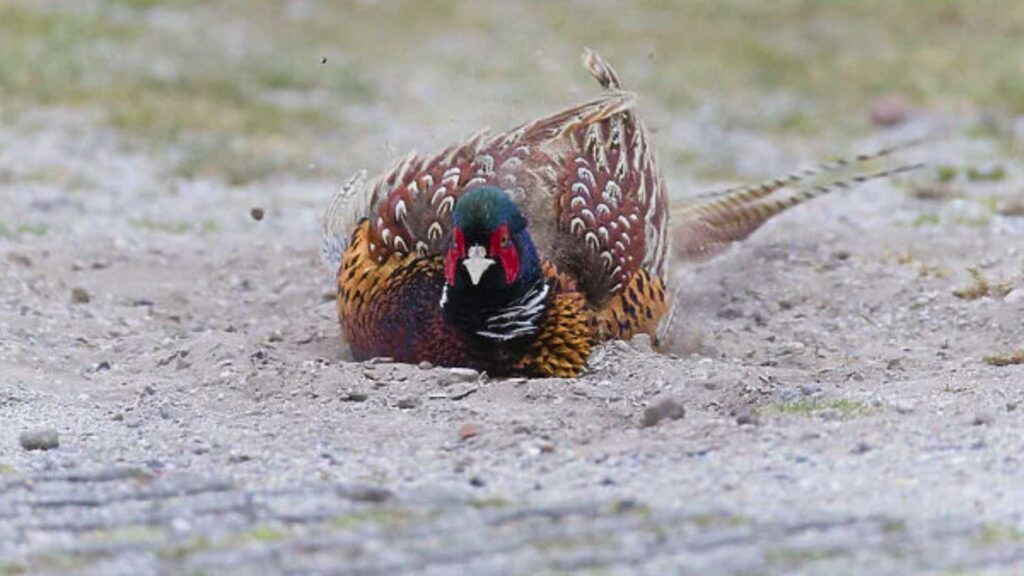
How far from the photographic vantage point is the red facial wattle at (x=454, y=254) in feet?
21.3

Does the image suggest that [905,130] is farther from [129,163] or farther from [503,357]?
[503,357]

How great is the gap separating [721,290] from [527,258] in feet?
8.57

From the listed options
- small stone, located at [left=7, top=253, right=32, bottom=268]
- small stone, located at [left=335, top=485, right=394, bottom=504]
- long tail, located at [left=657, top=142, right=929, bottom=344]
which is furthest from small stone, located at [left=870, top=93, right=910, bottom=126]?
small stone, located at [left=335, top=485, right=394, bottom=504]

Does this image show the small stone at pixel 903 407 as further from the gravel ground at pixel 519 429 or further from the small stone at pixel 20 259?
the small stone at pixel 20 259

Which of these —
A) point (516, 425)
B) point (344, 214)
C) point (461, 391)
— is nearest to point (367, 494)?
point (516, 425)

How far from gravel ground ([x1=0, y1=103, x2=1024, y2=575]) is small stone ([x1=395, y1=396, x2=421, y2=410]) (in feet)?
0.17

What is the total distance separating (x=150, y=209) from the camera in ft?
39.9

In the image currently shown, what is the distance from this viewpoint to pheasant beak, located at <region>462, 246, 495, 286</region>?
646 cm

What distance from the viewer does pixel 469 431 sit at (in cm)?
580

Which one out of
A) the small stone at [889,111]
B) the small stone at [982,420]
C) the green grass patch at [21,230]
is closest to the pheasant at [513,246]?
the small stone at [982,420]

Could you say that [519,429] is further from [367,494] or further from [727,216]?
[727,216]

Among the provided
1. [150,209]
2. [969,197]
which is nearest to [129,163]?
[150,209]

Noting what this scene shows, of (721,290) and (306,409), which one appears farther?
(721,290)

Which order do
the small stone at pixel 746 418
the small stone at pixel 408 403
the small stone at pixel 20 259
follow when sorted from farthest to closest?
the small stone at pixel 20 259, the small stone at pixel 408 403, the small stone at pixel 746 418
